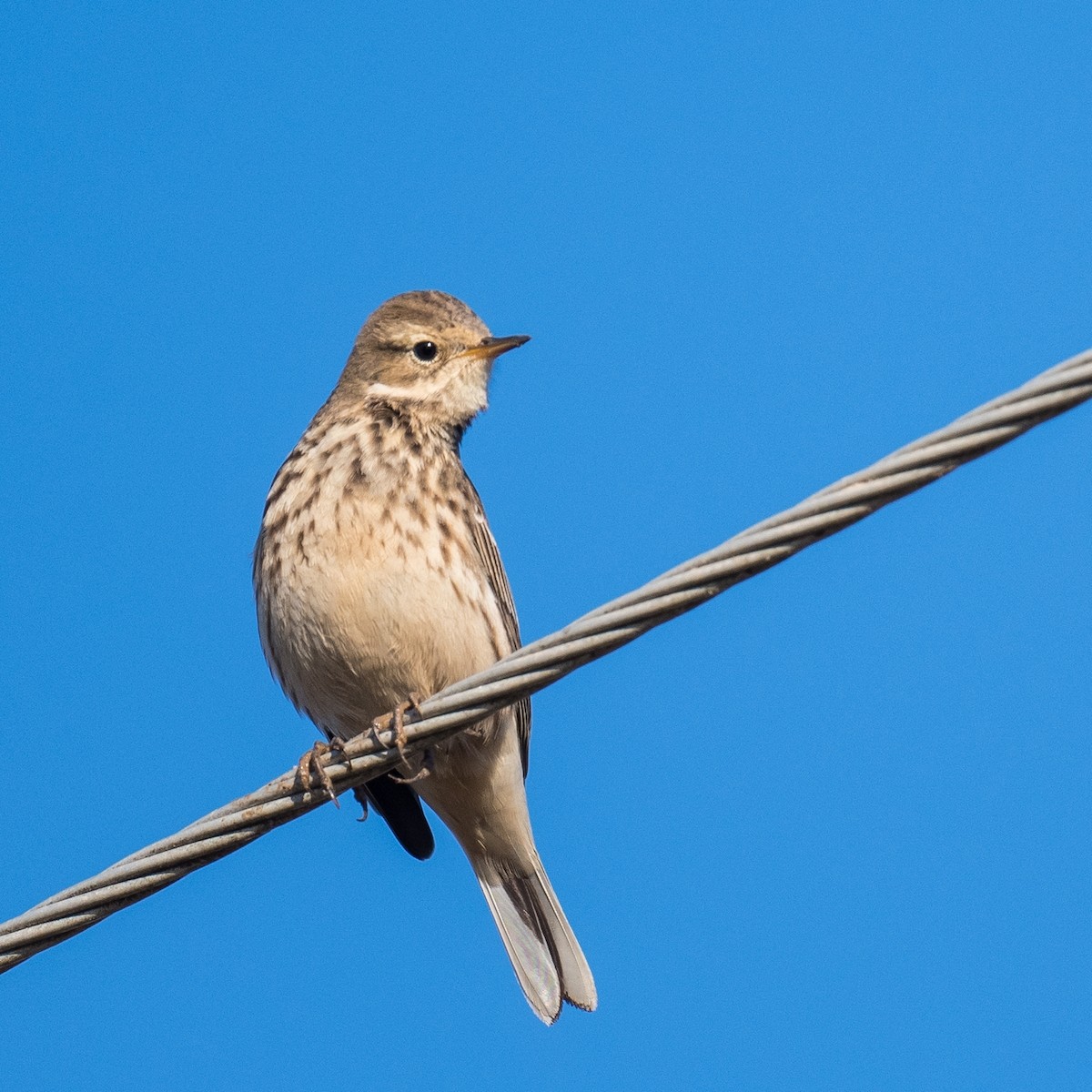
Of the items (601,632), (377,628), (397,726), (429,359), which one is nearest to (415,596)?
(377,628)

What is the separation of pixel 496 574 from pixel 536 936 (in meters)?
1.95

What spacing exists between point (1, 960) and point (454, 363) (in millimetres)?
4722

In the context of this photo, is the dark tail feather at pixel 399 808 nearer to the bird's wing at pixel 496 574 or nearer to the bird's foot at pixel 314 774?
the bird's wing at pixel 496 574

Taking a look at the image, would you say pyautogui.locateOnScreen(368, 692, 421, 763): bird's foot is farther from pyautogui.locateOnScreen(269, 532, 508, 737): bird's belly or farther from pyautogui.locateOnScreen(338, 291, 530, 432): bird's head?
pyautogui.locateOnScreen(338, 291, 530, 432): bird's head

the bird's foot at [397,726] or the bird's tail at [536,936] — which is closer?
the bird's foot at [397,726]

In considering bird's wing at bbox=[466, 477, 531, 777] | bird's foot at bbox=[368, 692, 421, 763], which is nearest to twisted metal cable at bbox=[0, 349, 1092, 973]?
bird's foot at bbox=[368, 692, 421, 763]

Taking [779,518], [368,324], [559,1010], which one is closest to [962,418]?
[779,518]

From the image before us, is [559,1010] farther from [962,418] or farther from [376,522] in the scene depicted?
[962,418]

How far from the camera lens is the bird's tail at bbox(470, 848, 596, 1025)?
8.50 m

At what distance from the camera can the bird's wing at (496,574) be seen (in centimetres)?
813

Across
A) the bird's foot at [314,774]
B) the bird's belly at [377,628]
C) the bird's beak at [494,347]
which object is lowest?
the bird's foot at [314,774]

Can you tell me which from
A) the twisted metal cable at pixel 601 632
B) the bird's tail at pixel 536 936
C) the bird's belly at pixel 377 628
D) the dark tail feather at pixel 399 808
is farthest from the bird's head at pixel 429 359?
the twisted metal cable at pixel 601 632

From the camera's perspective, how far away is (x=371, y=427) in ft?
27.5

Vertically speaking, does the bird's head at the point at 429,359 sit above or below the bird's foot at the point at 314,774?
above
